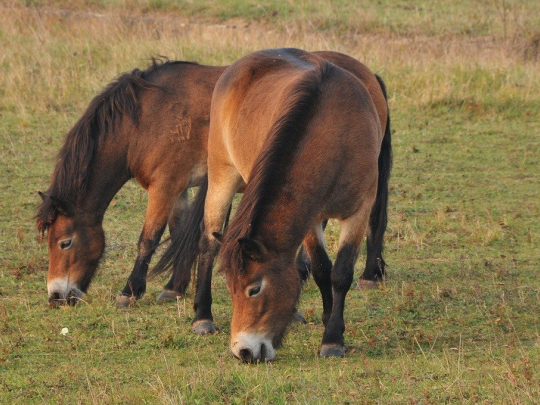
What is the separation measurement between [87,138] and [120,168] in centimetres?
34

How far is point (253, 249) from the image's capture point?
4.83 metres

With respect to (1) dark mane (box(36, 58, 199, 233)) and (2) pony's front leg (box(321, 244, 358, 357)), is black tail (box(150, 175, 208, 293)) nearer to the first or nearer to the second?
(1) dark mane (box(36, 58, 199, 233))

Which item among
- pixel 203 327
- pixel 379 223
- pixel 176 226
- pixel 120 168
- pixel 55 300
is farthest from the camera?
pixel 176 226

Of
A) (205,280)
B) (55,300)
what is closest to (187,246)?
(205,280)

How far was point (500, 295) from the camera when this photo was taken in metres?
6.64

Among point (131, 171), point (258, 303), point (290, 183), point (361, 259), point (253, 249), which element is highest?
point (290, 183)

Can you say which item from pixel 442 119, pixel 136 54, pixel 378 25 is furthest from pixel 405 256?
pixel 378 25

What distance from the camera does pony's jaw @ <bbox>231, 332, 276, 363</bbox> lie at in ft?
15.9

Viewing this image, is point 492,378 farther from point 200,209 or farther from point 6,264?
point 6,264

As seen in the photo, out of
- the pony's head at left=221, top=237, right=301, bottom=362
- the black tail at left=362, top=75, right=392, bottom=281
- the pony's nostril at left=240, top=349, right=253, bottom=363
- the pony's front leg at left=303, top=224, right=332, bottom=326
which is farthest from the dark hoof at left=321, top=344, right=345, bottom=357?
the black tail at left=362, top=75, right=392, bottom=281

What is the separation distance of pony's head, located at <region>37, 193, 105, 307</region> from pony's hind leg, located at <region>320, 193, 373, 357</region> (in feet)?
7.12

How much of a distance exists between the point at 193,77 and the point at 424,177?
3.78m

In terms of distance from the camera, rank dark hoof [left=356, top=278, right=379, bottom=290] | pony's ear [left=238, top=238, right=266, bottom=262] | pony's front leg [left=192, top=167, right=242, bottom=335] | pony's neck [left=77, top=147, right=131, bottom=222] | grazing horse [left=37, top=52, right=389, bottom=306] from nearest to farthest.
Answer: pony's ear [left=238, top=238, right=266, bottom=262] < pony's front leg [left=192, top=167, right=242, bottom=335] < grazing horse [left=37, top=52, right=389, bottom=306] < pony's neck [left=77, top=147, right=131, bottom=222] < dark hoof [left=356, top=278, right=379, bottom=290]

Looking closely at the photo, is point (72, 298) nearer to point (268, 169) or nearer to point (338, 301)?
point (338, 301)
